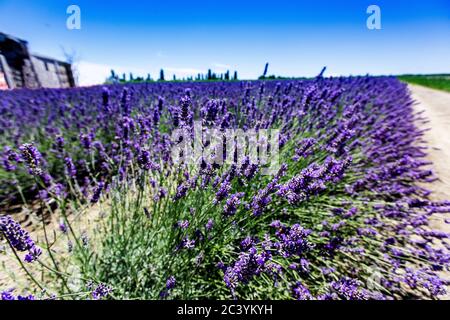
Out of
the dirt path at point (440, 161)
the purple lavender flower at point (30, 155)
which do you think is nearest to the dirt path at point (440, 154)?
the dirt path at point (440, 161)

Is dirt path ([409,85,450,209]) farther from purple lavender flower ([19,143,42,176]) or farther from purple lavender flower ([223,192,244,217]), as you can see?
purple lavender flower ([19,143,42,176])

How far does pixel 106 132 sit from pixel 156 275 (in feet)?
8.53

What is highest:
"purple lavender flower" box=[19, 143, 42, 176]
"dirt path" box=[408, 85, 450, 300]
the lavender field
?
"purple lavender flower" box=[19, 143, 42, 176]

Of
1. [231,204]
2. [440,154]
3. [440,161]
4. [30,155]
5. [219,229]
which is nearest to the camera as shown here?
[30,155]

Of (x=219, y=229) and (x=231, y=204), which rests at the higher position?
(x=231, y=204)

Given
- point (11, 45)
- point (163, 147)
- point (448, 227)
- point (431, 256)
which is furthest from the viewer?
point (11, 45)

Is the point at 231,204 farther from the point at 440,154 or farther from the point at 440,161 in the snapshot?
the point at 440,154

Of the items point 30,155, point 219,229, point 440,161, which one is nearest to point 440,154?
point 440,161

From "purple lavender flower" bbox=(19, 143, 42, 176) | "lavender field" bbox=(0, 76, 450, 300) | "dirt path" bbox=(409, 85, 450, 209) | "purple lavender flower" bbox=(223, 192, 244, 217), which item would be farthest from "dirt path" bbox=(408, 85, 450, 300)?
"purple lavender flower" bbox=(19, 143, 42, 176)

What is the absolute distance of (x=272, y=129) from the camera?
6.78ft

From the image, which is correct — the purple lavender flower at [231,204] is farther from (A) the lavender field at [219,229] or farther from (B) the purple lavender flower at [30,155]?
(B) the purple lavender flower at [30,155]
